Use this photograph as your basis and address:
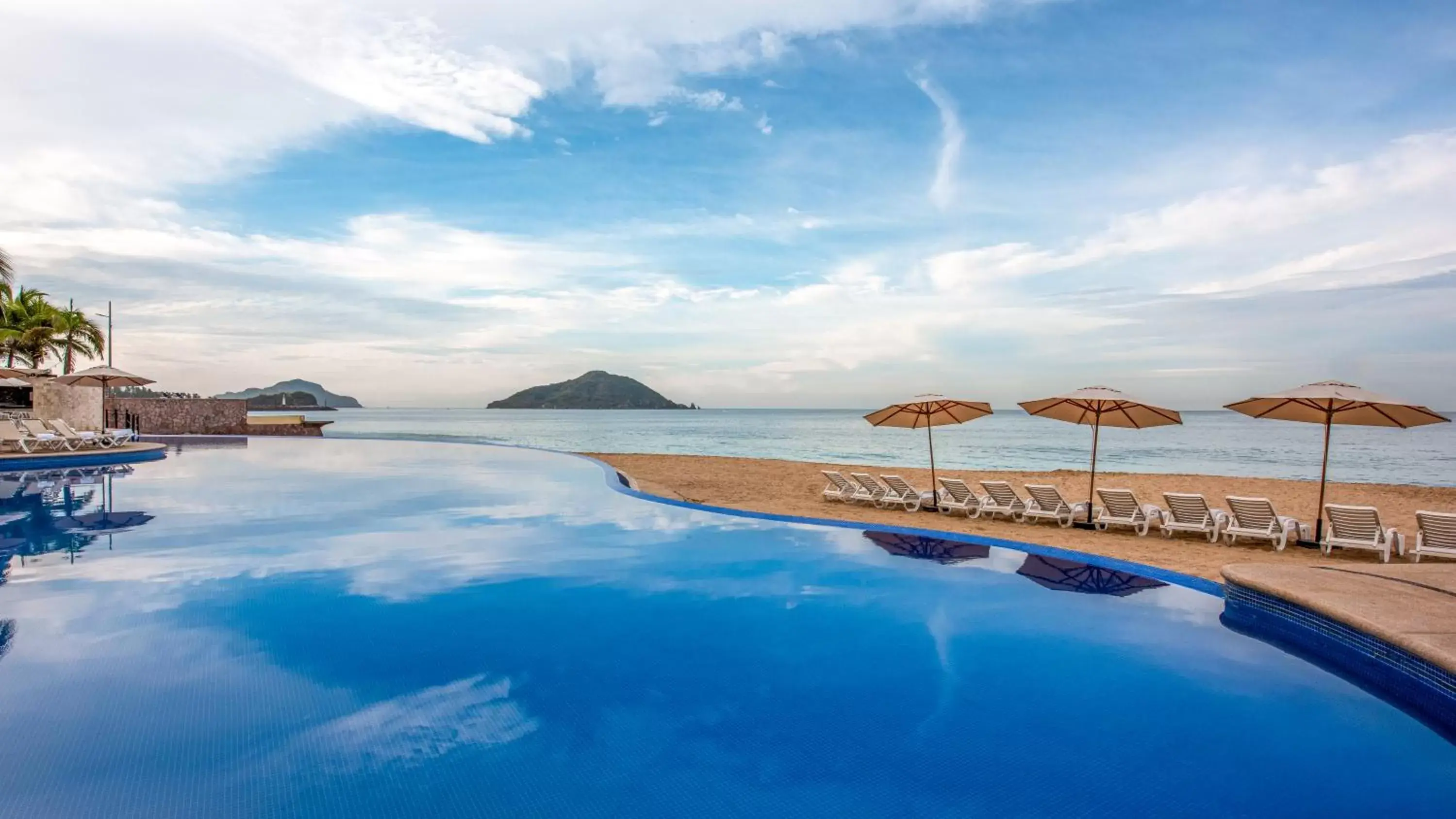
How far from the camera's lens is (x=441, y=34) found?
12.7 m

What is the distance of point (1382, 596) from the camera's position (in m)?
4.82

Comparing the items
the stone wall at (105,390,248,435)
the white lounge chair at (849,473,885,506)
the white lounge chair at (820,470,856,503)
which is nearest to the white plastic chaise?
the stone wall at (105,390,248,435)

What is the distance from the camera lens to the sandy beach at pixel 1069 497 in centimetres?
883

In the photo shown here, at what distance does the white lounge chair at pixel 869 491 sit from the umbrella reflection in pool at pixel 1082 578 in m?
5.26

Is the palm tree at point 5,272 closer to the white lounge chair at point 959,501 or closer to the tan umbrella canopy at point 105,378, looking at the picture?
the tan umbrella canopy at point 105,378

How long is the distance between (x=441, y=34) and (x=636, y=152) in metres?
6.19

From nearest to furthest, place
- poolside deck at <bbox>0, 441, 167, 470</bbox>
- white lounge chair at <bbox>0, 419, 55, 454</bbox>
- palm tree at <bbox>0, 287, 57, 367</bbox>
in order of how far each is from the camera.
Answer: poolside deck at <bbox>0, 441, 167, 470</bbox> → white lounge chair at <bbox>0, 419, 55, 454</bbox> → palm tree at <bbox>0, 287, 57, 367</bbox>


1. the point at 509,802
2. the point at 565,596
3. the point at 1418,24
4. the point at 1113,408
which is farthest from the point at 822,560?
the point at 1418,24

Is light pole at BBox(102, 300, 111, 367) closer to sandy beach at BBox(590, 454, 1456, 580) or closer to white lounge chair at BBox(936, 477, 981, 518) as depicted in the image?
sandy beach at BBox(590, 454, 1456, 580)

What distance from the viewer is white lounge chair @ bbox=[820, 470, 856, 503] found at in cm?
1323

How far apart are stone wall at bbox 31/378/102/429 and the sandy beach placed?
14.9 metres

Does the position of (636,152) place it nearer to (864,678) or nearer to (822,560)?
(822,560)

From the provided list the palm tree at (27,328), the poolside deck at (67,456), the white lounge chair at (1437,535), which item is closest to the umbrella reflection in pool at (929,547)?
the white lounge chair at (1437,535)

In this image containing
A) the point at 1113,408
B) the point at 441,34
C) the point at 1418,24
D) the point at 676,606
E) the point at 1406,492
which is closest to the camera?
the point at 676,606
